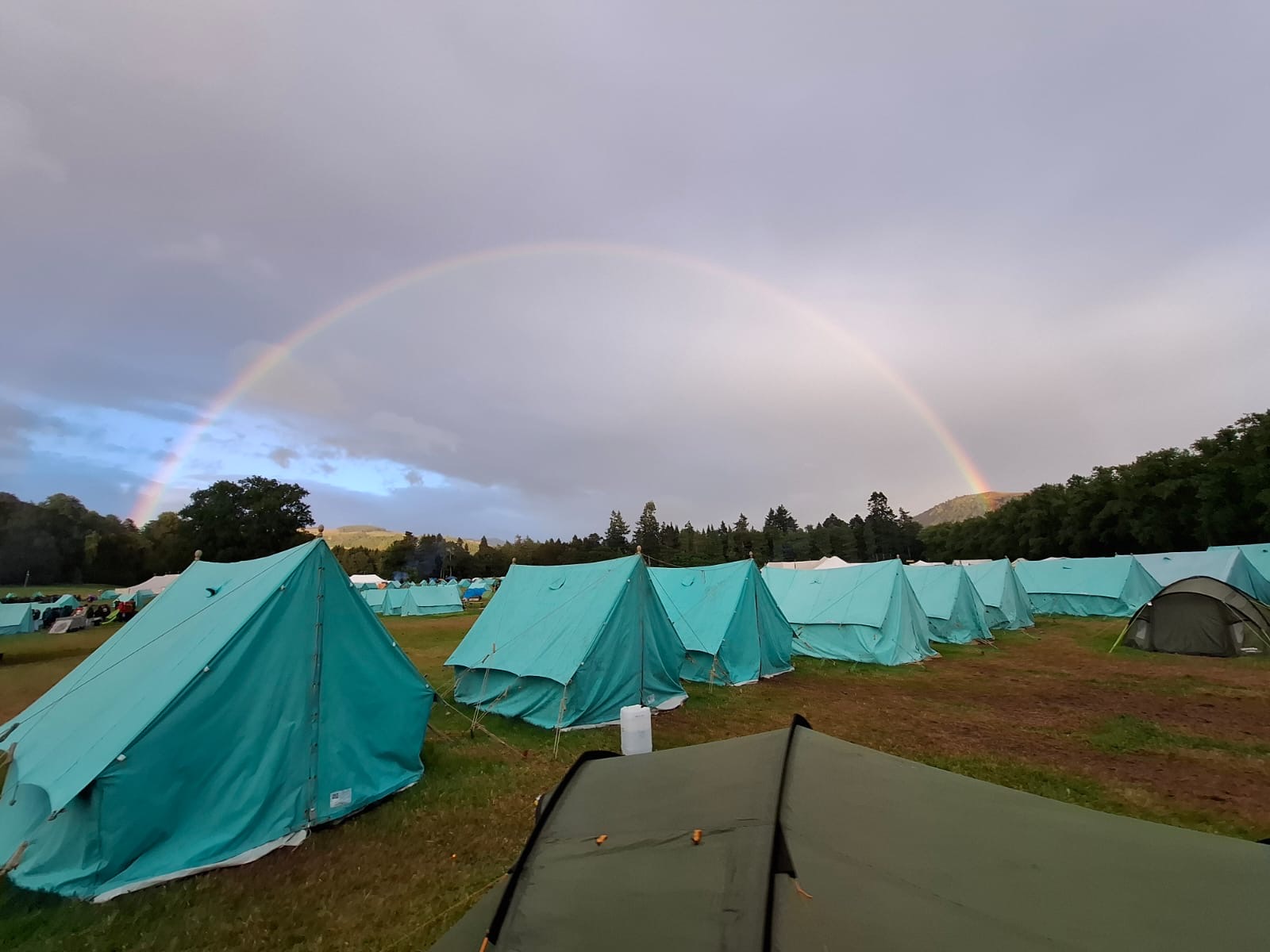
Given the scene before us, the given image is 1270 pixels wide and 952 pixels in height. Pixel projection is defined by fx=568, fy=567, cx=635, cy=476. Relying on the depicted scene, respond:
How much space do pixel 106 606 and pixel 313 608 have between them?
1805 inches

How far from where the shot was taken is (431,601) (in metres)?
39.2

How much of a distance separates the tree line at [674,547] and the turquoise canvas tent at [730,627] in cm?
6985

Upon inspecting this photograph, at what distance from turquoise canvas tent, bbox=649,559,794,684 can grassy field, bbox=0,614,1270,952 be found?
2.19 feet

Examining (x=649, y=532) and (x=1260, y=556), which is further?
(x=649, y=532)

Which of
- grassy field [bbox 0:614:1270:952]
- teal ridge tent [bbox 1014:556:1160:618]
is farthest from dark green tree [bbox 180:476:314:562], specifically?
teal ridge tent [bbox 1014:556:1160:618]

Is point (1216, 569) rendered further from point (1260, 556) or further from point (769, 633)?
point (769, 633)

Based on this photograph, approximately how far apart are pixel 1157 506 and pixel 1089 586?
98.9ft

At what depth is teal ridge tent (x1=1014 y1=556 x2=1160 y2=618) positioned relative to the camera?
27094 mm

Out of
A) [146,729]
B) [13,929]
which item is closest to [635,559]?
[146,729]

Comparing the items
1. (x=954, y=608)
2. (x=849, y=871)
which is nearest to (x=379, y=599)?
(x=954, y=608)

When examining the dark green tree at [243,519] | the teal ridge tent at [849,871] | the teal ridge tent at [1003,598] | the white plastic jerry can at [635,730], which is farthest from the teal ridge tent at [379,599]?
the teal ridge tent at [849,871]

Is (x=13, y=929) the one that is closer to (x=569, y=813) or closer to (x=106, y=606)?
(x=569, y=813)

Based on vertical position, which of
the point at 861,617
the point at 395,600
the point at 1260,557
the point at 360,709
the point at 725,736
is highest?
the point at 1260,557

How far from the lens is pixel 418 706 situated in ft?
22.6
